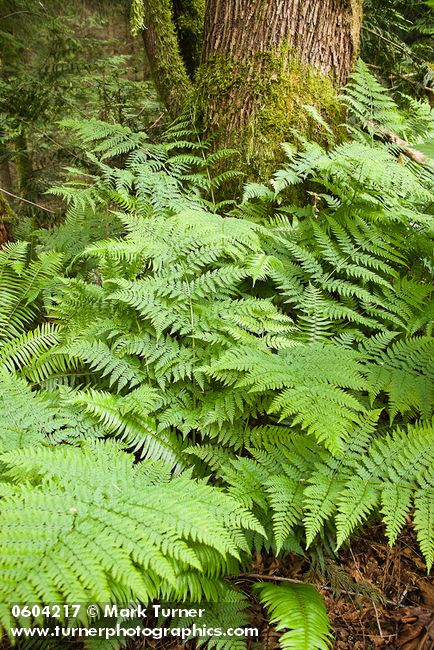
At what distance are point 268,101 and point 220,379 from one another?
7.38 ft

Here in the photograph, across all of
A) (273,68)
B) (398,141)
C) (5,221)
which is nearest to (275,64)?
(273,68)

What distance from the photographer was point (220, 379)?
7.36 ft

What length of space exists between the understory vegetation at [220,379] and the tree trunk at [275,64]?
0.21m

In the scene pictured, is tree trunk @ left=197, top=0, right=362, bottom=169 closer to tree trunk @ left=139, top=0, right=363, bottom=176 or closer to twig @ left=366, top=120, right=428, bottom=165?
tree trunk @ left=139, top=0, right=363, bottom=176

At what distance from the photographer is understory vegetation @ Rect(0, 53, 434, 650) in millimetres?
1669

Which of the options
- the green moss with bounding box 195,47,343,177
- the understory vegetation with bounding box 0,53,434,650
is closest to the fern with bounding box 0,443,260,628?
the understory vegetation with bounding box 0,53,434,650

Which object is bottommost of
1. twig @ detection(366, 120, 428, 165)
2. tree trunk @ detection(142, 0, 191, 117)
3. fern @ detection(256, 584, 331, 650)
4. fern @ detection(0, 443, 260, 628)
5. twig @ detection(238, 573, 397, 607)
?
twig @ detection(238, 573, 397, 607)

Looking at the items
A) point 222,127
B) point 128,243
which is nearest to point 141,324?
point 128,243

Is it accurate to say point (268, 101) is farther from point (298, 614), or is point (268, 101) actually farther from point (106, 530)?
point (298, 614)

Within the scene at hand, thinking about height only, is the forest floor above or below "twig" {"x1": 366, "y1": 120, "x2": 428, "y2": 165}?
below

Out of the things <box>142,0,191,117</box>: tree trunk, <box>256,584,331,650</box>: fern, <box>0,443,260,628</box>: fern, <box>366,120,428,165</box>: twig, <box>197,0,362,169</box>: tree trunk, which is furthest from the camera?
<box>142,0,191,117</box>: tree trunk

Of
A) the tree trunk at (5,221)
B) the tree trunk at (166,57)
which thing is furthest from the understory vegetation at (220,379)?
the tree trunk at (166,57)

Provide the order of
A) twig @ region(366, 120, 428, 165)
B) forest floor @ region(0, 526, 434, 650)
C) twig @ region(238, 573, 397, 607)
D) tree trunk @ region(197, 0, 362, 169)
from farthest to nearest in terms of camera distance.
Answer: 1. twig @ region(366, 120, 428, 165)
2. tree trunk @ region(197, 0, 362, 169)
3. twig @ region(238, 573, 397, 607)
4. forest floor @ region(0, 526, 434, 650)

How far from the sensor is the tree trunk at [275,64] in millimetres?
3143
